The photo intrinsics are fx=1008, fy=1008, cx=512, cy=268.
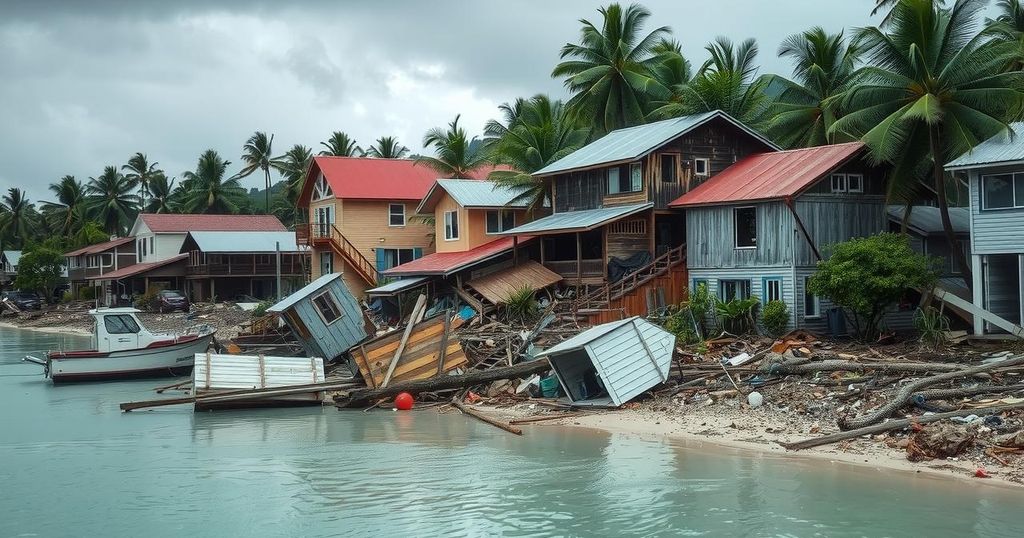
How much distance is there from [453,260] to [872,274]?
19354 mm

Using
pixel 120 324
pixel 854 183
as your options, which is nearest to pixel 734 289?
pixel 854 183

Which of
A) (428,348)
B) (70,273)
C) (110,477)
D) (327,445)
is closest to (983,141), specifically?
(428,348)

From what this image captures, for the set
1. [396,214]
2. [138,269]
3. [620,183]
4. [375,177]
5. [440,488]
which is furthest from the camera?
[138,269]

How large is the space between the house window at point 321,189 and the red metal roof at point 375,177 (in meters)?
0.34

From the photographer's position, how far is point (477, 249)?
45.2m

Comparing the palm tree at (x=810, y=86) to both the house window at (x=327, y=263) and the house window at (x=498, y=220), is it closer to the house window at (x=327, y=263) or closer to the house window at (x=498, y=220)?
the house window at (x=498, y=220)

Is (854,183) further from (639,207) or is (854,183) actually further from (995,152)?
(639,207)

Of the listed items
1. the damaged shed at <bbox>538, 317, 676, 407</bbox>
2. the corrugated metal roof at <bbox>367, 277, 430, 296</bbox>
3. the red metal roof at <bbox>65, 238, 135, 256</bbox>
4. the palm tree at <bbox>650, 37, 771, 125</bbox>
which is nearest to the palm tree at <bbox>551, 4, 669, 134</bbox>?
the palm tree at <bbox>650, 37, 771, 125</bbox>

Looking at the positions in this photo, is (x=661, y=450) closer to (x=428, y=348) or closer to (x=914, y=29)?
(x=428, y=348)

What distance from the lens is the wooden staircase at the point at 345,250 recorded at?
2159 inches

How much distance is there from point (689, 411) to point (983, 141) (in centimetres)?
1249

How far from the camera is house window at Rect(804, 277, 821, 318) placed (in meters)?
31.9

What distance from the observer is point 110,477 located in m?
20.9

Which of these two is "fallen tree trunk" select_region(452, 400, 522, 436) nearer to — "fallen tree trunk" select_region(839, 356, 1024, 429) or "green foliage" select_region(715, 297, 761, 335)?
"fallen tree trunk" select_region(839, 356, 1024, 429)
